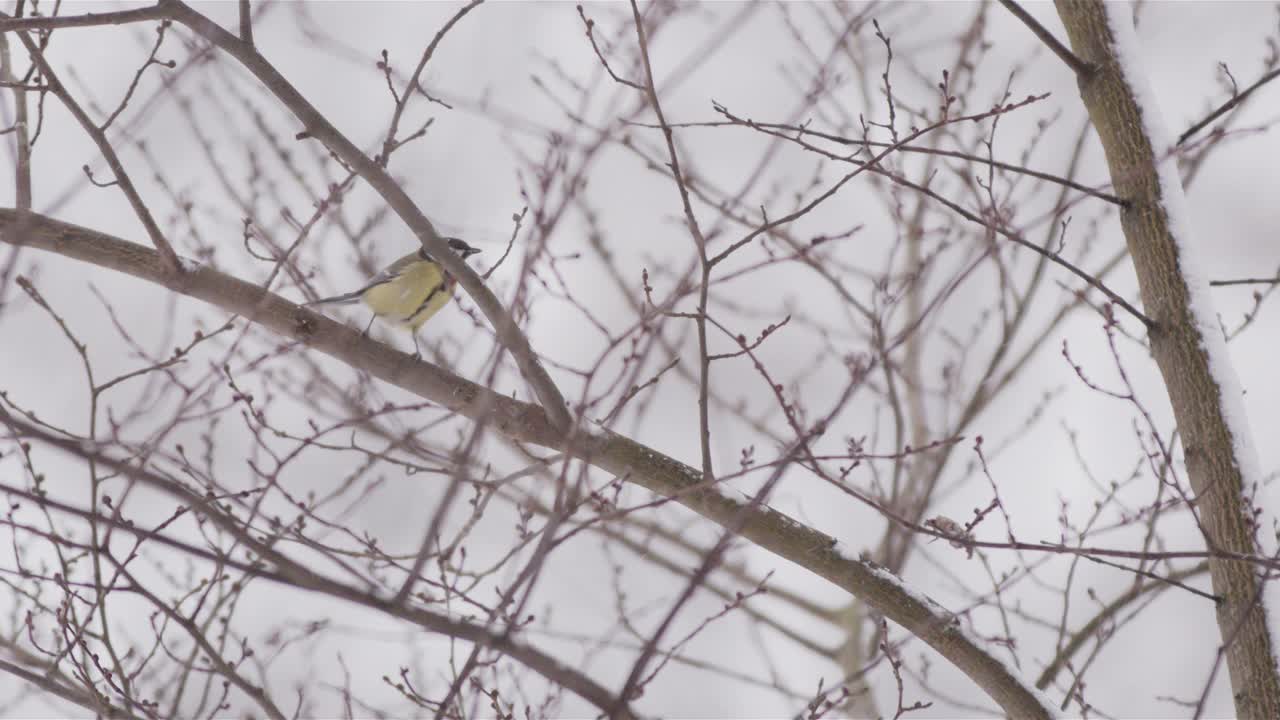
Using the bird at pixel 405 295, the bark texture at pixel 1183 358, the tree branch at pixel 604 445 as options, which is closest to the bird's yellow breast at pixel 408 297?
the bird at pixel 405 295

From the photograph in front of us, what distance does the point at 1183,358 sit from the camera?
10.2ft

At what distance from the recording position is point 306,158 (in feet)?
24.8

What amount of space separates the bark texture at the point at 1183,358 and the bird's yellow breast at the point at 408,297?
10.2 feet

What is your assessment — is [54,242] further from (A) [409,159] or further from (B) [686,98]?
(B) [686,98]

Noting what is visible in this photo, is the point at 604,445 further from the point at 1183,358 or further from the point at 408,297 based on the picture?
the point at 408,297

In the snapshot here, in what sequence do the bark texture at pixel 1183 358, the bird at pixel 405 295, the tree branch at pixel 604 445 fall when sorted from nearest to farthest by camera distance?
the bark texture at pixel 1183 358 → the tree branch at pixel 604 445 → the bird at pixel 405 295

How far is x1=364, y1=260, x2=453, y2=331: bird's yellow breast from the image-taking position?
5.36 m

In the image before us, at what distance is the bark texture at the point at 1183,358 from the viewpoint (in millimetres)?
2896

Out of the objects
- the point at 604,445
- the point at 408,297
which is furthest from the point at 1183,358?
the point at 408,297

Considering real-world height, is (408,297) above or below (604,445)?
above

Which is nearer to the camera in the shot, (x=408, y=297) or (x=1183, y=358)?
(x=1183, y=358)

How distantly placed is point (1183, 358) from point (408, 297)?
3530 millimetres

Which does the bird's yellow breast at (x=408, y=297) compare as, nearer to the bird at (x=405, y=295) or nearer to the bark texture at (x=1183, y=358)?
the bird at (x=405, y=295)

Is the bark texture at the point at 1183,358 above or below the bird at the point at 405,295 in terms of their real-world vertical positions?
below
